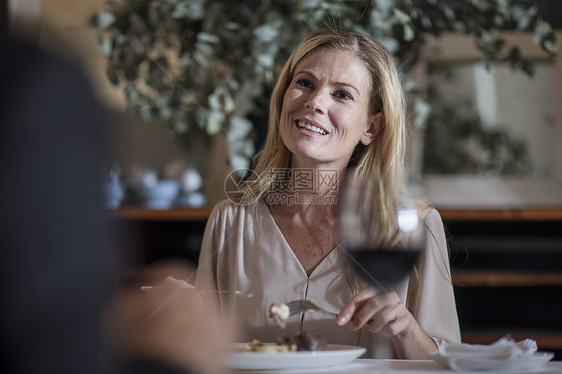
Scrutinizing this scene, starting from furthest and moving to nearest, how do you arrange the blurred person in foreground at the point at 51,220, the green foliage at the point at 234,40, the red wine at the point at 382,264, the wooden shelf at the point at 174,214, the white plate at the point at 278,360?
the wooden shelf at the point at 174,214
the green foliage at the point at 234,40
the red wine at the point at 382,264
the white plate at the point at 278,360
the blurred person in foreground at the point at 51,220

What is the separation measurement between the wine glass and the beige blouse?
0.06 ft

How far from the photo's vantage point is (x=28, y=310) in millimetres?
271

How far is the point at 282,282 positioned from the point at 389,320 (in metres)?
0.11

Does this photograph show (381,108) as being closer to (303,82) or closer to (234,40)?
(303,82)

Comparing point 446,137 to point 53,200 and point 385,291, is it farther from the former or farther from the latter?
point 53,200

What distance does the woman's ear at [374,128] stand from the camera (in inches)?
25.9

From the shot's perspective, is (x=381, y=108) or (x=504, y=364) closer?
(x=504, y=364)

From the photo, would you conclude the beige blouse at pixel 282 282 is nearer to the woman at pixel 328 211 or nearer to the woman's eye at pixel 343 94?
the woman at pixel 328 211

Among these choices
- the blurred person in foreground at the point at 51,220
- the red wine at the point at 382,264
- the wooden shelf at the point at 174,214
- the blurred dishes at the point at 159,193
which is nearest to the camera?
the blurred person in foreground at the point at 51,220

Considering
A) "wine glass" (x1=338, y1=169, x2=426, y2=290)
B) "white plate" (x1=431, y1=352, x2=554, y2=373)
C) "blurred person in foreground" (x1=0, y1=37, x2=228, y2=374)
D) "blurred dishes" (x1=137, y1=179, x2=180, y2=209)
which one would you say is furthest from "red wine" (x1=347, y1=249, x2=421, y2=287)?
"blurred dishes" (x1=137, y1=179, x2=180, y2=209)

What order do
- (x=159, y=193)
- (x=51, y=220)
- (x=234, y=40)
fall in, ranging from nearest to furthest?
(x=51, y=220) < (x=234, y=40) < (x=159, y=193)

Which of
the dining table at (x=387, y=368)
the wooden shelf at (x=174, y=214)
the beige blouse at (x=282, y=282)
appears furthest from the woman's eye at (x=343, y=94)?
the wooden shelf at (x=174, y=214)

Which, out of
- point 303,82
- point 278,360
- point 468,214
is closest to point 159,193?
point 468,214

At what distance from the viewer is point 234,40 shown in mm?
1062
